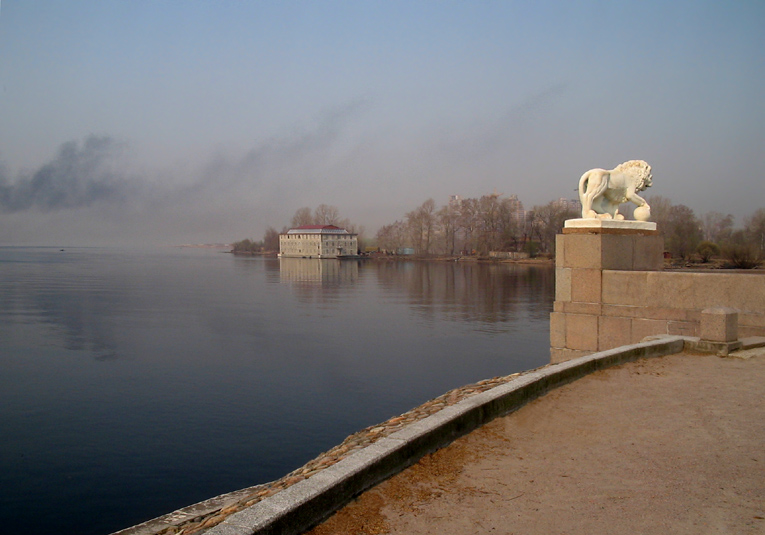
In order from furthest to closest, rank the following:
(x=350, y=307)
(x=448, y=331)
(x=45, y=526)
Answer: (x=350, y=307) → (x=448, y=331) → (x=45, y=526)

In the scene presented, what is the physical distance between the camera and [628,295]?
918cm

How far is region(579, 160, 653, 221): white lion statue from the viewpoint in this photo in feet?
32.8

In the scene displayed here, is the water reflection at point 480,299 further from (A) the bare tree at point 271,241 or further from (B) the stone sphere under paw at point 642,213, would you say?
(A) the bare tree at point 271,241

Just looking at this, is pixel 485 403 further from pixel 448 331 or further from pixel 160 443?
pixel 448 331

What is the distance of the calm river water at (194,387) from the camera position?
25.6 feet

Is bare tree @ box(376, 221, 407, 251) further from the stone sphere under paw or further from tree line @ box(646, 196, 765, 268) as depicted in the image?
the stone sphere under paw

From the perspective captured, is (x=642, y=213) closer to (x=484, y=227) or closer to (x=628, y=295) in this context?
(x=628, y=295)

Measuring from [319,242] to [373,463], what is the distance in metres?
122

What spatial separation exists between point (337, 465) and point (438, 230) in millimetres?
108370

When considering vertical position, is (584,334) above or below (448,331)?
A: above

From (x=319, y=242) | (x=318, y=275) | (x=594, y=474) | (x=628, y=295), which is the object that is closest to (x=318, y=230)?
(x=319, y=242)

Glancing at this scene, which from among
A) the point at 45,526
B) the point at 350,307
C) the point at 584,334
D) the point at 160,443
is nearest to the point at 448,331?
the point at 350,307

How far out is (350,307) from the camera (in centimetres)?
2823

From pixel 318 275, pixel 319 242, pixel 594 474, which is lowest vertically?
pixel 318 275
